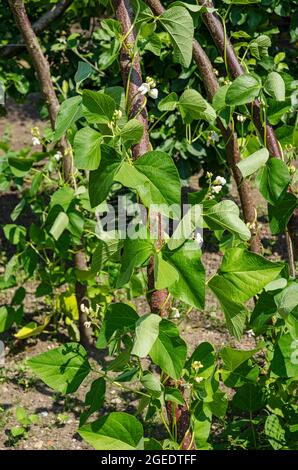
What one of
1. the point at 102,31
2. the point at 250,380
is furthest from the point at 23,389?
the point at 102,31

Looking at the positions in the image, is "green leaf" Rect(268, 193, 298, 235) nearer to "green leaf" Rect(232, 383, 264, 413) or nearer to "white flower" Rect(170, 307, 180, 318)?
"white flower" Rect(170, 307, 180, 318)

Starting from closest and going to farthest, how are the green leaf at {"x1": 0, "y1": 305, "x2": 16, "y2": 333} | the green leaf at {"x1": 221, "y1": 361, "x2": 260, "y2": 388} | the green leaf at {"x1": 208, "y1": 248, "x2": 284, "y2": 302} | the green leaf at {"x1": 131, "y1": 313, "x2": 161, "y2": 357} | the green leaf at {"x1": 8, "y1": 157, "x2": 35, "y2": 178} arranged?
the green leaf at {"x1": 131, "y1": 313, "x2": 161, "y2": 357}
the green leaf at {"x1": 208, "y1": 248, "x2": 284, "y2": 302}
the green leaf at {"x1": 221, "y1": 361, "x2": 260, "y2": 388}
the green leaf at {"x1": 8, "y1": 157, "x2": 35, "y2": 178}
the green leaf at {"x1": 0, "y1": 305, "x2": 16, "y2": 333}

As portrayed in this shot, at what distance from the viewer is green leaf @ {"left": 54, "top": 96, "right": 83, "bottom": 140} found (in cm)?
134

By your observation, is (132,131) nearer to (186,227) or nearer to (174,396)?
(186,227)

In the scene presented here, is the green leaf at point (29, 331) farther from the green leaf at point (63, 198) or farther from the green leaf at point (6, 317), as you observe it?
the green leaf at point (63, 198)

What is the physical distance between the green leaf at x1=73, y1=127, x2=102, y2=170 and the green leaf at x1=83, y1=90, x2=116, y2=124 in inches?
1.0

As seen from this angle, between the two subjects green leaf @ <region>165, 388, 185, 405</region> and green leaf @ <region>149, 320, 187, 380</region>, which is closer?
green leaf @ <region>149, 320, 187, 380</region>

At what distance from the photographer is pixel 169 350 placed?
135cm

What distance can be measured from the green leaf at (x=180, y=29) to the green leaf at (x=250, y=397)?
86 centimetres

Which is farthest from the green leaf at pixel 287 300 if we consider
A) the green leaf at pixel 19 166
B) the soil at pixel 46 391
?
the green leaf at pixel 19 166

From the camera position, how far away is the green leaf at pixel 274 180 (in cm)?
159

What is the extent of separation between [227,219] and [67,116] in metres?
0.35

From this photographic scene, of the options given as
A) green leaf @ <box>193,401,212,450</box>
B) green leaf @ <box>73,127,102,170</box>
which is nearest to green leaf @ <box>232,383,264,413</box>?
green leaf @ <box>193,401,212,450</box>

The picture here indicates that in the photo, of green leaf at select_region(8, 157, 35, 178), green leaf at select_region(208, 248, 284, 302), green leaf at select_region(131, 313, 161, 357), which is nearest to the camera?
green leaf at select_region(131, 313, 161, 357)
